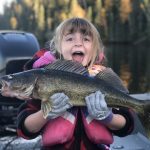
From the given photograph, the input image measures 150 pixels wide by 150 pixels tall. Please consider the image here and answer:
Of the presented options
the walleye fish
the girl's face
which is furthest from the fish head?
the girl's face

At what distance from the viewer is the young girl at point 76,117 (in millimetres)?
2611

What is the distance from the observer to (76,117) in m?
2.68

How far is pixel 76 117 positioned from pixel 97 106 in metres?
0.27

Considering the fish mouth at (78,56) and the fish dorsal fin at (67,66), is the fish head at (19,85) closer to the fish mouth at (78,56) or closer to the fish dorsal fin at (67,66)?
the fish dorsal fin at (67,66)

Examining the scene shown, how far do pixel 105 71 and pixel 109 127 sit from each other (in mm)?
325

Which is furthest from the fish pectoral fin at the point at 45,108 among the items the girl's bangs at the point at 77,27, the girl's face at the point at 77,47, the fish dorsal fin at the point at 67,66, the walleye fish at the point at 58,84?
the girl's bangs at the point at 77,27

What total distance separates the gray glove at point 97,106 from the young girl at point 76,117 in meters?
0.05

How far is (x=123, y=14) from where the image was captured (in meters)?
73.1

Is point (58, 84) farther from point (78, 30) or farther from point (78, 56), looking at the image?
point (78, 30)

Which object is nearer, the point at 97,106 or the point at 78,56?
the point at 97,106

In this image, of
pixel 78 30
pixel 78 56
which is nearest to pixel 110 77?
pixel 78 56

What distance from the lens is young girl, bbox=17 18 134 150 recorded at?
2.61 m

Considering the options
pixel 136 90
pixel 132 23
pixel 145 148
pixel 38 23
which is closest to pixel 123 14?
pixel 132 23

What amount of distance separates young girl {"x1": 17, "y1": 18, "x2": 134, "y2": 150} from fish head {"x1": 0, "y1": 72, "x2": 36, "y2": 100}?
6.0 inches
